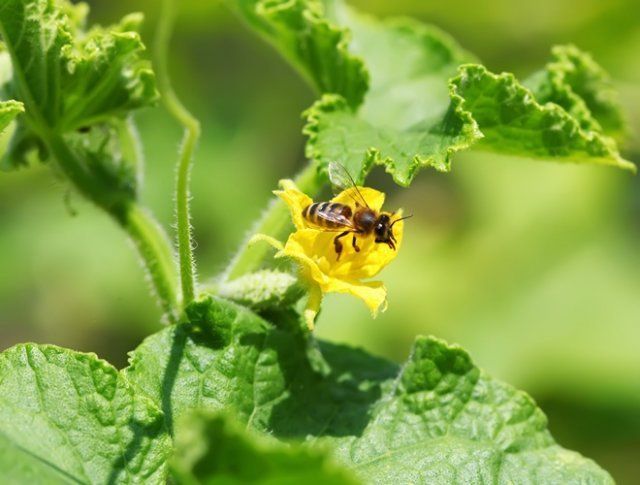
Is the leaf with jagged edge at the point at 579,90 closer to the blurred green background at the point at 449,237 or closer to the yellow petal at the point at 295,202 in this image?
the yellow petal at the point at 295,202

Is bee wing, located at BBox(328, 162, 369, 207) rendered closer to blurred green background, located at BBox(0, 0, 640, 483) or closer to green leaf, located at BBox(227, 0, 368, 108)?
green leaf, located at BBox(227, 0, 368, 108)

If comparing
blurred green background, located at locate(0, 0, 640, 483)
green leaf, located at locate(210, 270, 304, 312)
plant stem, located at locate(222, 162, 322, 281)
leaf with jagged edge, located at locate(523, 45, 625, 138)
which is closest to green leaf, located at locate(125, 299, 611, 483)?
green leaf, located at locate(210, 270, 304, 312)

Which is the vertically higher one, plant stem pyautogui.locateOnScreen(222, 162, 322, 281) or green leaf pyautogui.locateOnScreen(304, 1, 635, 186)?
green leaf pyautogui.locateOnScreen(304, 1, 635, 186)

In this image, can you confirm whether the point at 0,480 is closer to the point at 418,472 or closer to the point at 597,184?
the point at 418,472

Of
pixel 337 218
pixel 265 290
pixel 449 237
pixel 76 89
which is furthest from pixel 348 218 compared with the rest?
pixel 449 237

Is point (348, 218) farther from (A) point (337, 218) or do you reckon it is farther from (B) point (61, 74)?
(B) point (61, 74)

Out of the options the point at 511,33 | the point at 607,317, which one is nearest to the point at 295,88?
the point at 511,33
